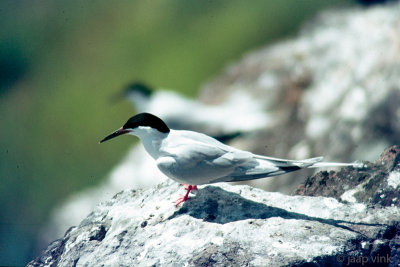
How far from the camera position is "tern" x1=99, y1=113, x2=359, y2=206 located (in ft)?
12.6

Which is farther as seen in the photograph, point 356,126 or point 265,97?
point 265,97

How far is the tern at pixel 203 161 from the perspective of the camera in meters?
3.86

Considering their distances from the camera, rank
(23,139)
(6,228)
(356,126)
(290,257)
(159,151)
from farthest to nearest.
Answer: (23,139) → (6,228) → (356,126) → (159,151) → (290,257)

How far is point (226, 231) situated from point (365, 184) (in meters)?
1.21

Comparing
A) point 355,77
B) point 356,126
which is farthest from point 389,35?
point 356,126

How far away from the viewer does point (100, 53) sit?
1005cm

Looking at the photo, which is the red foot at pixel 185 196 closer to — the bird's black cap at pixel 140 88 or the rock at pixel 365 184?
the rock at pixel 365 184

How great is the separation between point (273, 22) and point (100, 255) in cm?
713

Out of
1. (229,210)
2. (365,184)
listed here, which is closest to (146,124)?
(229,210)

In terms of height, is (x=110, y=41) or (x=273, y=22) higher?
(x=273, y=22)

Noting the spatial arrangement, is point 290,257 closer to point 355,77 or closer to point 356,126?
point 356,126

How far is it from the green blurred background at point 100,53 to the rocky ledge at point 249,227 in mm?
4648

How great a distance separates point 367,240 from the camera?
360 centimetres

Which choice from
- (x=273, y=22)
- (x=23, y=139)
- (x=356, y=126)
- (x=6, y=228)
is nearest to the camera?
(x=356, y=126)
